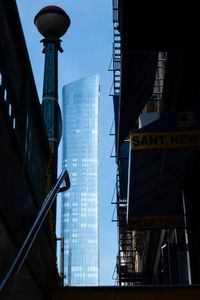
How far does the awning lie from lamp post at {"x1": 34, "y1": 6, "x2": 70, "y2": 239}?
2.28m

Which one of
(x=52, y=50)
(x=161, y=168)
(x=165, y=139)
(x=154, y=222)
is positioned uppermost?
(x=52, y=50)

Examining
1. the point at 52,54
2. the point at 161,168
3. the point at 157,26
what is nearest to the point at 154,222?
the point at 161,168

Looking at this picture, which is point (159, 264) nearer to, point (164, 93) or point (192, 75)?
point (164, 93)

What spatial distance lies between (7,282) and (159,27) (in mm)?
4209

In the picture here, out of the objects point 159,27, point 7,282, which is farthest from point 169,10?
point 7,282

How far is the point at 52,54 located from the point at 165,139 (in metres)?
4.92

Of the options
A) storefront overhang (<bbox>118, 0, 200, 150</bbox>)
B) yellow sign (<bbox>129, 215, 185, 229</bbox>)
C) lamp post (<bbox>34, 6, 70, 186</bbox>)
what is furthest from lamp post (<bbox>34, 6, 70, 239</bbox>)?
storefront overhang (<bbox>118, 0, 200, 150</bbox>)

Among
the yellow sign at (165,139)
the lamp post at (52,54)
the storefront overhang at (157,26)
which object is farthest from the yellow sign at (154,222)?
the storefront overhang at (157,26)

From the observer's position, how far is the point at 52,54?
39.7ft

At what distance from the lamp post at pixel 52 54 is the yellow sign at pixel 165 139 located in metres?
2.66

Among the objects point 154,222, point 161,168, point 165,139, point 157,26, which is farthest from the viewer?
point 154,222

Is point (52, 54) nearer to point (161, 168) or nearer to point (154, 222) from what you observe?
point (161, 168)

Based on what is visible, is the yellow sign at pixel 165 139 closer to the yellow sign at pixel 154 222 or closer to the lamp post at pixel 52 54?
the lamp post at pixel 52 54

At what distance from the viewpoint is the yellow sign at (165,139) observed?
831 cm
